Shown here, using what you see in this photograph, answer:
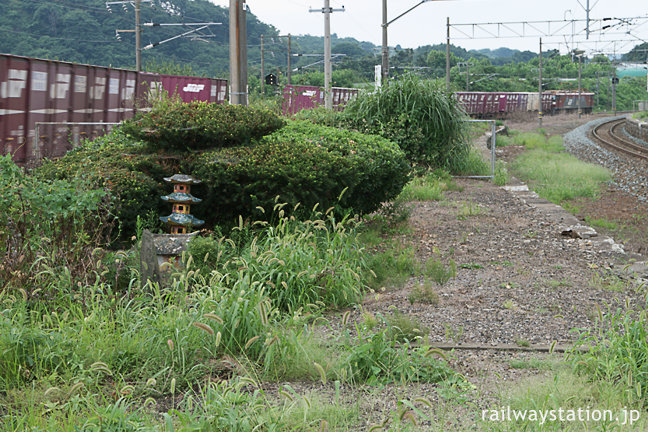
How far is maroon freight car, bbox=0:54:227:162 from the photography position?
1205 centimetres

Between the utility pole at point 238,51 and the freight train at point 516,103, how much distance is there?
28.3 m

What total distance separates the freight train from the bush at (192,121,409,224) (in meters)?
30.0

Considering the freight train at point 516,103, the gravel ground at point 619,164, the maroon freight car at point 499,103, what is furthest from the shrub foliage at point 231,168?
the maroon freight car at point 499,103

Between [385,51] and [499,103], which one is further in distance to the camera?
[499,103]

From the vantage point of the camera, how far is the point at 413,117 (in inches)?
557

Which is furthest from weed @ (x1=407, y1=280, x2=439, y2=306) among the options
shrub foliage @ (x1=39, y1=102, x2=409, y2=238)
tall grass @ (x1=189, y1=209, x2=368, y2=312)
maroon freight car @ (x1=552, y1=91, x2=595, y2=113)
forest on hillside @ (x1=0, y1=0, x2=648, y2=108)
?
maroon freight car @ (x1=552, y1=91, x2=595, y2=113)

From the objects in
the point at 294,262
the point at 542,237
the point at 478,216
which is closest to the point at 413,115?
the point at 478,216

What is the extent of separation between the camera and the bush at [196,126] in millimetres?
7352

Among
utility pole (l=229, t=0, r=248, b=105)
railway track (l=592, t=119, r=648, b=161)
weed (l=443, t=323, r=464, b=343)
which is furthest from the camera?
railway track (l=592, t=119, r=648, b=161)

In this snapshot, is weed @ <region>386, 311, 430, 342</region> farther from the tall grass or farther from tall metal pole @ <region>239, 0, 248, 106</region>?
tall metal pole @ <region>239, 0, 248, 106</region>

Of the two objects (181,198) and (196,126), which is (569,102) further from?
(181,198)

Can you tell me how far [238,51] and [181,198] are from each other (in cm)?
410

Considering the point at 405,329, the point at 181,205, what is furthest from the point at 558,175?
the point at 405,329

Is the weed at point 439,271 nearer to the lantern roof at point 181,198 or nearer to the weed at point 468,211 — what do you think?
the lantern roof at point 181,198
